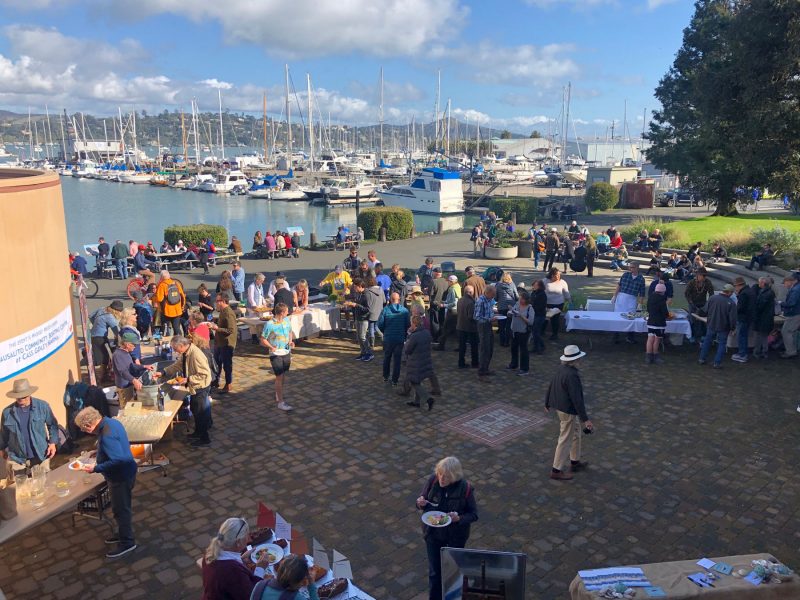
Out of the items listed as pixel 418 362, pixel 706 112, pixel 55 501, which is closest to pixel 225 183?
pixel 706 112

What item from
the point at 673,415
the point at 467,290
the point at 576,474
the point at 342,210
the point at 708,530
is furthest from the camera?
the point at 342,210

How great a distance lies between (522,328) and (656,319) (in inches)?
108

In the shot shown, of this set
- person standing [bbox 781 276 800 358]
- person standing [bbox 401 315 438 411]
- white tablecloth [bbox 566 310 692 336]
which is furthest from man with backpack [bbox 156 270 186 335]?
person standing [bbox 781 276 800 358]

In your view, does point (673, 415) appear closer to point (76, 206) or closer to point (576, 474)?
point (576, 474)

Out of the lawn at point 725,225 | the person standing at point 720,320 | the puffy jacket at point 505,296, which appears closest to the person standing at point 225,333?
the puffy jacket at point 505,296

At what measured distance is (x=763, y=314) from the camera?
38.9ft

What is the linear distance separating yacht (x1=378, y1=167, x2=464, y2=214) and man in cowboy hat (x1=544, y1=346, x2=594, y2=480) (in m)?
43.7

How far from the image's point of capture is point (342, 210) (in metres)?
65.9

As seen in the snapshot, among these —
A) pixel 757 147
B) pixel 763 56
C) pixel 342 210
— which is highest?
pixel 763 56

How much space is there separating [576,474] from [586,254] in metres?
14.6

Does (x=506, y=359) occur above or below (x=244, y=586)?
below

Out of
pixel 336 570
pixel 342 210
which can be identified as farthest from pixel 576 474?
pixel 342 210

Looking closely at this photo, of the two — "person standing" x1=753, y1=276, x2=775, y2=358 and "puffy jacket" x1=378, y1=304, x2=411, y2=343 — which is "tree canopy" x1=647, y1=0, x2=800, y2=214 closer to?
"person standing" x1=753, y1=276, x2=775, y2=358

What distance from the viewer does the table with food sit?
15.0 ft
